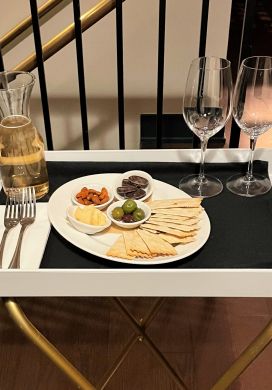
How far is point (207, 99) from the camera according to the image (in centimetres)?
90

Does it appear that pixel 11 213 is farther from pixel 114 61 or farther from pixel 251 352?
pixel 114 61

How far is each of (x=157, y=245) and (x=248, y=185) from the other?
0.27 metres

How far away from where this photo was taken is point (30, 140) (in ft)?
2.92

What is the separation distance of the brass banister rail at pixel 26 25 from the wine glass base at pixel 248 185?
1.14 metres

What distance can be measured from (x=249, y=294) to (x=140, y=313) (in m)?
0.81

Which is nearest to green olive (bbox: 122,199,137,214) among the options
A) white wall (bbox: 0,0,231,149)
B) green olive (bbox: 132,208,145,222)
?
green olive (bbox: 132,208,145,222)

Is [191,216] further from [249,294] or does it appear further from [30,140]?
[30,140]

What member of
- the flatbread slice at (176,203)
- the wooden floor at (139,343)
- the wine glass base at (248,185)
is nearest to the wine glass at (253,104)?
the wine glass base at (248,185)

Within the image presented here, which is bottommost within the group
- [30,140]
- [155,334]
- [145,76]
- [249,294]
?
[155,334]

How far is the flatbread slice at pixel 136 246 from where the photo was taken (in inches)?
29.7

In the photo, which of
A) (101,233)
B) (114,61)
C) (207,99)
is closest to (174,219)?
(101,233)

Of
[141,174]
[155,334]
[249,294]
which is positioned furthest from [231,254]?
[155,334]

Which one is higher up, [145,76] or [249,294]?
[249,294]

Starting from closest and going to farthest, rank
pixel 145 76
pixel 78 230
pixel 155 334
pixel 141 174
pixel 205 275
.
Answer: pixel 205 275 → pixel 78 230 → pixel 141 174 → pixel 155 334 → pixel 145 76
